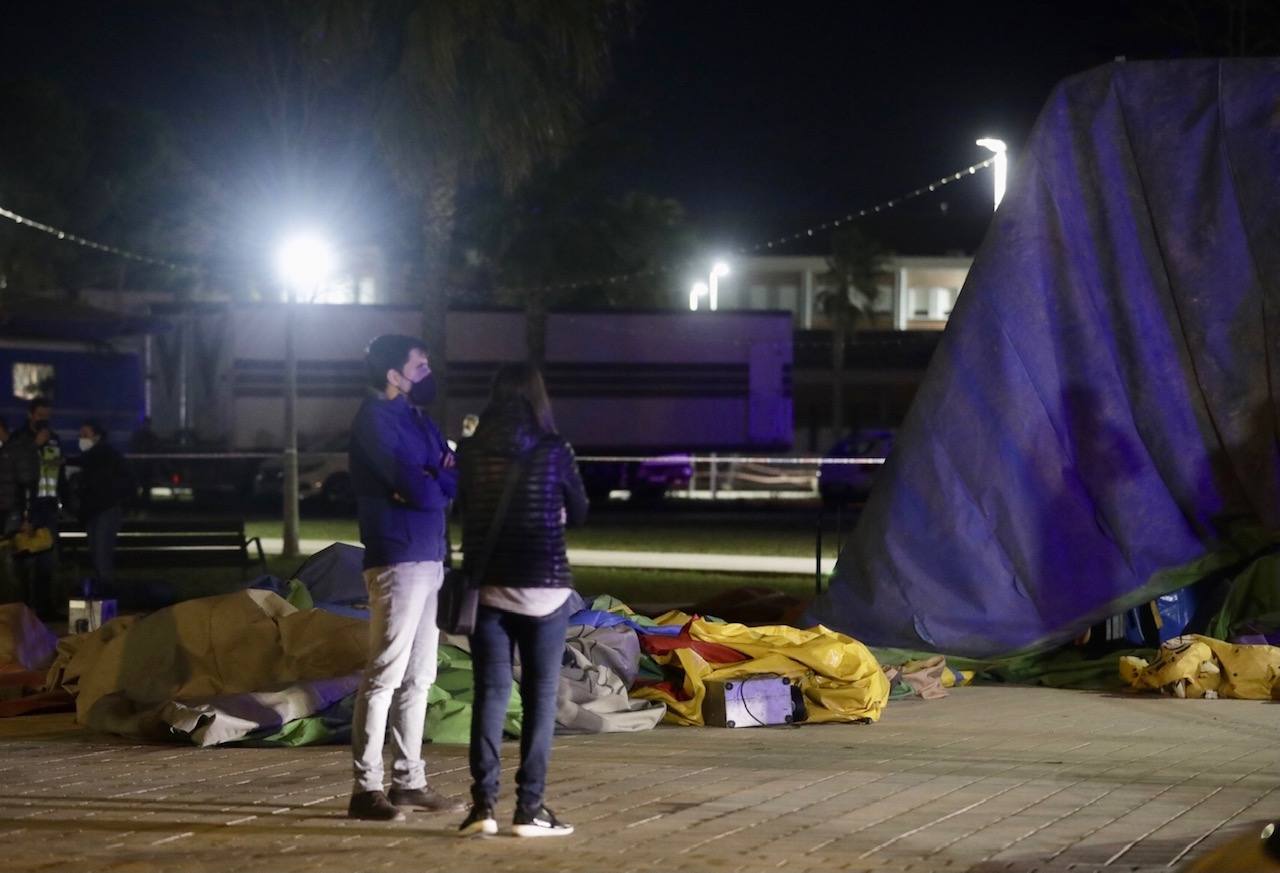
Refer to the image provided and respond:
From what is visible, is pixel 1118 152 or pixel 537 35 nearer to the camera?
pixel 1118 152

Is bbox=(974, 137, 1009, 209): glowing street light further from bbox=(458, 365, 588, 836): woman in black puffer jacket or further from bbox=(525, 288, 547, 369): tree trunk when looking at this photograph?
bbox=(525, 288, 547, 369): tree trunk

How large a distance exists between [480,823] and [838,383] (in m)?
51.1

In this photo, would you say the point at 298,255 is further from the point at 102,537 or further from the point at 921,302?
the point at 921,302

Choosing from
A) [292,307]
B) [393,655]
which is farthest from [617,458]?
[393,655]

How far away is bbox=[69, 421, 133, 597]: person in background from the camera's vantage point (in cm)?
1623

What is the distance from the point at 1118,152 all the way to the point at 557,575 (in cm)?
741

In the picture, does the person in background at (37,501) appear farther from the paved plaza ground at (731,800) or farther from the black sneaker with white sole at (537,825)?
the black sneaker with white sole at (537,825)

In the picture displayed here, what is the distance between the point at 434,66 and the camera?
2405 centimetres

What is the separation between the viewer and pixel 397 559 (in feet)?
23.0

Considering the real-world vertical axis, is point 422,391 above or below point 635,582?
above

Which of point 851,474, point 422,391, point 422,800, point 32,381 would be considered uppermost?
point 422,391

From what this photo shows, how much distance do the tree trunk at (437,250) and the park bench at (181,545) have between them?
21.6 feet

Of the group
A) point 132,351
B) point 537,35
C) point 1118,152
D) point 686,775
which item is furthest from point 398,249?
point 686,775

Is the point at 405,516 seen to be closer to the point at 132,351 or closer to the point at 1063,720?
the point at 1063,720
